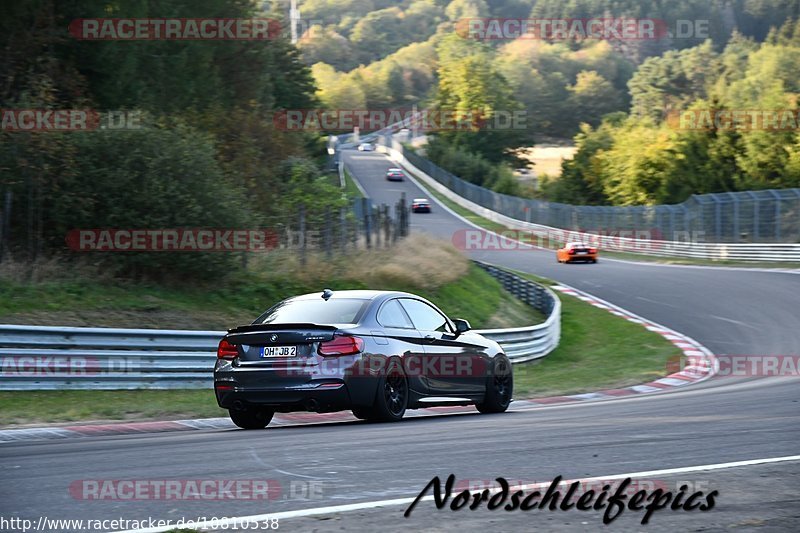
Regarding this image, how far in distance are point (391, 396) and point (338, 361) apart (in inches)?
34.6

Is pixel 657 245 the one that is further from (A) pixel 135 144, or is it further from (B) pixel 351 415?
(B) pixel 351 415

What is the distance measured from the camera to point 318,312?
11625 millimetres

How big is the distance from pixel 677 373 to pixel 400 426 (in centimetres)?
1119

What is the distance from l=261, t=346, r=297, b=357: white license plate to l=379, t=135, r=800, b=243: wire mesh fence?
3749 cm

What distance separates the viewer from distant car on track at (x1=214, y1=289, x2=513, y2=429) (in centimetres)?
1094

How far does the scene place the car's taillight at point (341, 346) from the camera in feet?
36.0

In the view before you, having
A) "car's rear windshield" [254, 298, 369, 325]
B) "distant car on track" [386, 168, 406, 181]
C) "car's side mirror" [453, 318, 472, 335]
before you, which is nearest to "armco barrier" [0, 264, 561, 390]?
"car's rear windshield" [254, 298, 369, 325]

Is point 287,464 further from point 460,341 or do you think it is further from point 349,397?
point 460,341

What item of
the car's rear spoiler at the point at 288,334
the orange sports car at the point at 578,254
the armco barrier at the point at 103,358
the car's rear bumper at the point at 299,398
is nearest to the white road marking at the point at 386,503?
the car's rear bumper at the point at 299,398

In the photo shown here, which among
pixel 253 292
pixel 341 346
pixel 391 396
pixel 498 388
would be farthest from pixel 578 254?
pixel 341 346

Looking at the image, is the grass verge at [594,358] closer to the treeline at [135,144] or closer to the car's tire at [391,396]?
the car's tire at [391,396]

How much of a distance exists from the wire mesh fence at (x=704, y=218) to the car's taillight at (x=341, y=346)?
37182 mm

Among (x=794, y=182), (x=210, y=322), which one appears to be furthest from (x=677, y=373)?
(x=794, y=182)

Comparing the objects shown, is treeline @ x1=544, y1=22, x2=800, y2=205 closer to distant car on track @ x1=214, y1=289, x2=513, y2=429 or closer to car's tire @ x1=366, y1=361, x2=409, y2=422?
distant car on track @ x1=214, y1=289, x2=513, y2=429
